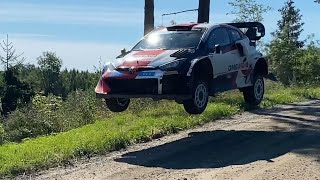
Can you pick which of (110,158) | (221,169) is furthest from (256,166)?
(110,158)

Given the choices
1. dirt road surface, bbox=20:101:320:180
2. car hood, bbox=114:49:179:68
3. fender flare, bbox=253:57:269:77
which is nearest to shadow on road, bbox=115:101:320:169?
dirt road surface, bbox=20:101:320:180

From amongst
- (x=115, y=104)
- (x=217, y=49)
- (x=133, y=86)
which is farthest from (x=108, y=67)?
(x=217, y=49)

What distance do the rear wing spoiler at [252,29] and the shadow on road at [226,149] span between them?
309 cm

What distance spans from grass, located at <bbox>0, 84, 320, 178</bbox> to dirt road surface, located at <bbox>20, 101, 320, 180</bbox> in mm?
282

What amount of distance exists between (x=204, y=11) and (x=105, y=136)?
8.24m

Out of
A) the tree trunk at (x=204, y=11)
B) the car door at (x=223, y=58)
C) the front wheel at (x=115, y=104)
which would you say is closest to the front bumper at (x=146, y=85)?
the front wheel at (x=115, y=104)

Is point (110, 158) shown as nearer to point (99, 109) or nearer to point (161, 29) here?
point (161, 29)

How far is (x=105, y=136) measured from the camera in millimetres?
9117

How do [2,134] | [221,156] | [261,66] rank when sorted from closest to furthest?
[221,156]
[2,134]
[261,66]

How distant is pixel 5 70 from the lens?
47594 mm

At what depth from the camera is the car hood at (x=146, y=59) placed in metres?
9.20

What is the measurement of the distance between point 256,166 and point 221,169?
47 centimetres

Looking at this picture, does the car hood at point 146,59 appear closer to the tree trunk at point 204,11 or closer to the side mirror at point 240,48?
the side mirror at point 240,48

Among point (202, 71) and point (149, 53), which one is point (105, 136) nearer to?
point (149, 53)
